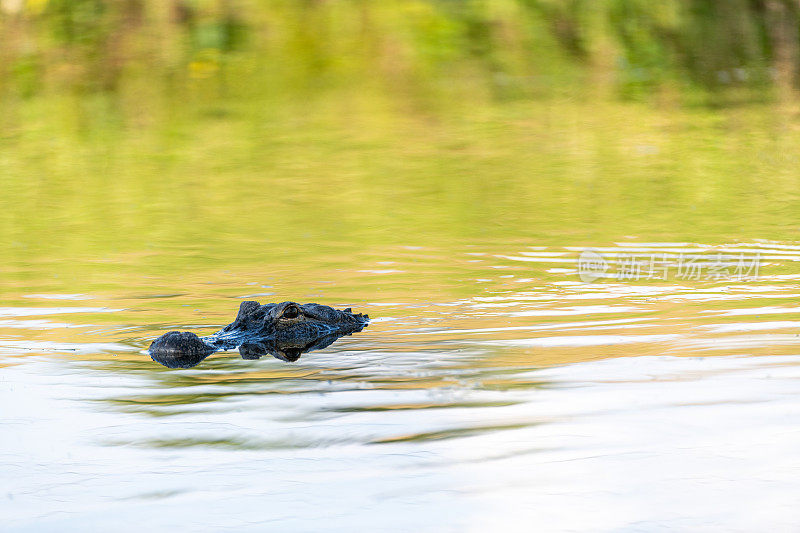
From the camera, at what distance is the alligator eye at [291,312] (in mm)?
7383

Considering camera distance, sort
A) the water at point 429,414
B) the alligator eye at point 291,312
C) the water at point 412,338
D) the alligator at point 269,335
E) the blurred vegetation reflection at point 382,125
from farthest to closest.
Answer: the blurred vegetation reflection at point 382,125, the alligator eye at point 291,312, the alligator at point 269,335, the water at point 412,338, the water at point 429,414

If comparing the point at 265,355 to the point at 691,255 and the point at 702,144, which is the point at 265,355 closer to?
the point at 691,255

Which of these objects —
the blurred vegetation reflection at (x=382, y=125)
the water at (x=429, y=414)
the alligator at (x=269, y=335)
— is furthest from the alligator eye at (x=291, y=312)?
the blurred vegetation reflection at (x=382, y=125)

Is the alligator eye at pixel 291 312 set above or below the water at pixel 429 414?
above

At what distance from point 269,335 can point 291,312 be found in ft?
0.65

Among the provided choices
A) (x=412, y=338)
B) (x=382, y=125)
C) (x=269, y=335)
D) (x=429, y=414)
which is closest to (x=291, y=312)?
(x=269, y=335)

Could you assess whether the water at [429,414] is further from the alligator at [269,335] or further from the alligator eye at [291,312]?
the alligator eye at [291,312]

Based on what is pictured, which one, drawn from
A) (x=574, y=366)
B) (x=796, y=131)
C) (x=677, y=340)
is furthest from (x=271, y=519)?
(x=796, y=131)

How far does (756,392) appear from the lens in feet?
19.8

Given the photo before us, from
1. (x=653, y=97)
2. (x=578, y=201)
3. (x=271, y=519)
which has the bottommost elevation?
(x=271, y=519)

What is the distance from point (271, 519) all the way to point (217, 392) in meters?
1.85

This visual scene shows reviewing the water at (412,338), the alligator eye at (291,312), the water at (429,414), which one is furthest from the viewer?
the alligator eye at (291,312)

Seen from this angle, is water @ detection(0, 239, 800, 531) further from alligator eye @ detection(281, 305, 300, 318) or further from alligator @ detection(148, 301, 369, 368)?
alligator eye @ detection(281, 305, 300, 318)

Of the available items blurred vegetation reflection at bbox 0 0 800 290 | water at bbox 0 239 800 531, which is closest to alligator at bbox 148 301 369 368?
water at bbox 0 239 800 531
